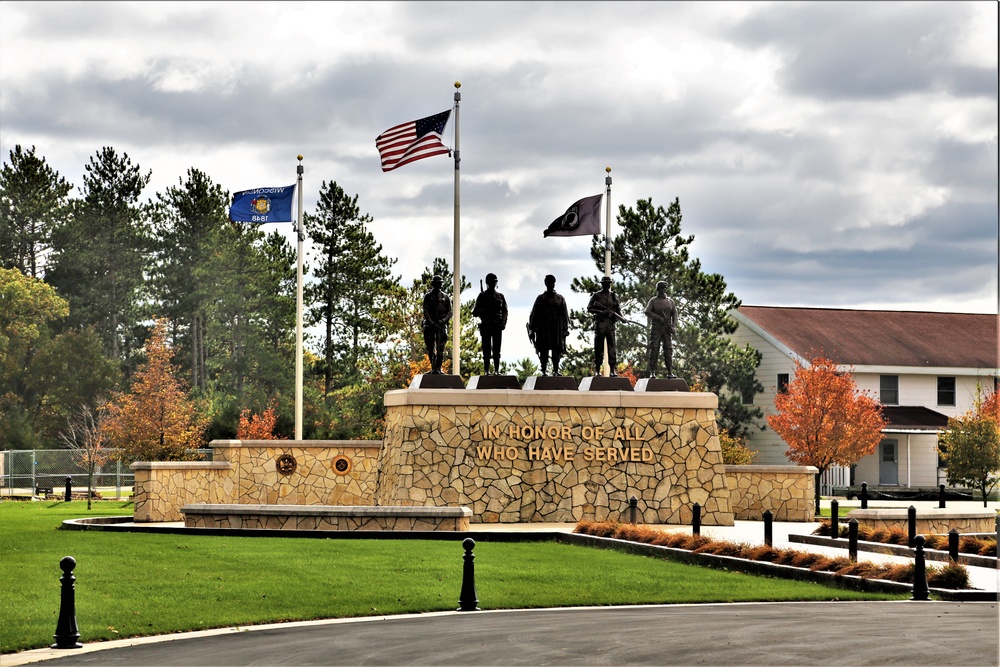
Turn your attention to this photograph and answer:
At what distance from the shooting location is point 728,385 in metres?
58.7

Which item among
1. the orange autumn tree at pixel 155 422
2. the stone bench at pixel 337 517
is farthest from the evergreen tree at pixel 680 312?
the stone bench at pixel 337 517

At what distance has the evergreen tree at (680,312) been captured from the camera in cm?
5738

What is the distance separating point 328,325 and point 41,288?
1320cm

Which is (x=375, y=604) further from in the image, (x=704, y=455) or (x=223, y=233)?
(x=223, y=233)

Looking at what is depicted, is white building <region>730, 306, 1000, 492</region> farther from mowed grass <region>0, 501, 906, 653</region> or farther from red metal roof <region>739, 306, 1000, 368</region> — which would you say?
mowed grass <region>0, 501, 906, 653</region>

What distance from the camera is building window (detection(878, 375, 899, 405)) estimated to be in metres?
57.6

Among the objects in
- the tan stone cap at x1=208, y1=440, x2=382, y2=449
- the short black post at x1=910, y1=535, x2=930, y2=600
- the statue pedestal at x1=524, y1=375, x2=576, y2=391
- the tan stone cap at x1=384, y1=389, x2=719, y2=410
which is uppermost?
the statue pedestal at x1=524, y1=375, x2=576, y2=391

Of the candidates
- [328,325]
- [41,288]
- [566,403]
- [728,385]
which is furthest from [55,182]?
[566,403]

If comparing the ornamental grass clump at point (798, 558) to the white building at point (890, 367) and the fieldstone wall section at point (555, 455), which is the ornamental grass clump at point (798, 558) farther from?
the white building at point (890, 367)

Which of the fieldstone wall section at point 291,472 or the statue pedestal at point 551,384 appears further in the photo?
the fieldstone wall section at point 291,472

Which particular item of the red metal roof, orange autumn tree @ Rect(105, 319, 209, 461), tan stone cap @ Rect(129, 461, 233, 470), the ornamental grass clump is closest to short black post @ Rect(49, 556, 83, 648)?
the ornamental grass clump

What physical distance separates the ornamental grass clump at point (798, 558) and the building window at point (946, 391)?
35822 mm

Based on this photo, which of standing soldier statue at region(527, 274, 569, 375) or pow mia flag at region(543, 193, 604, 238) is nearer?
standing soldier statue at region(527, 274, 569, 375)

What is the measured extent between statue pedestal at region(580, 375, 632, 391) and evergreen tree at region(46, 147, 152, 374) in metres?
40.6
